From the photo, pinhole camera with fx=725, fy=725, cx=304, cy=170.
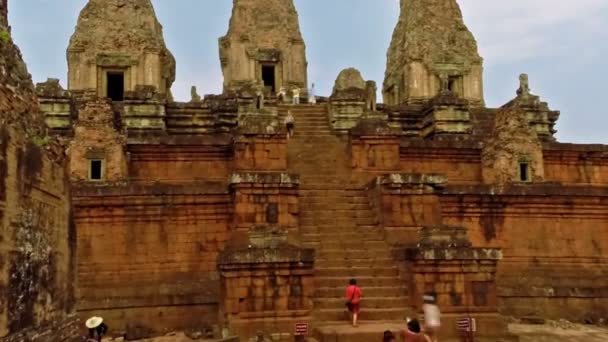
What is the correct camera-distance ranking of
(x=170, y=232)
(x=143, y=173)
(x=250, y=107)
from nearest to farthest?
(x=170, y=232), (x=143, y=173), (x=250, y=107)

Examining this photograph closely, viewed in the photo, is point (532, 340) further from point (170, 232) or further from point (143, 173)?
point (143, 173)

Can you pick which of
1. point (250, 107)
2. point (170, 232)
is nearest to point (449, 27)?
point (250, 107)

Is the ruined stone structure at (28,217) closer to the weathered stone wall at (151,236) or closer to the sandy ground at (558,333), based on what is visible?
the weathered stone wall at (151,236)

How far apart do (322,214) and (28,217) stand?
21.9ft

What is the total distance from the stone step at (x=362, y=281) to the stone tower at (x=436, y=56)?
1484cm

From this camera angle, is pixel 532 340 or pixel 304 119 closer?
pixel 532 340

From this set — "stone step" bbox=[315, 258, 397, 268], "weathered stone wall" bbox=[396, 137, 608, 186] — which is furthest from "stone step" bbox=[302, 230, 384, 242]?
"weathered stone wall" bbox=[396, 137, 608, 186]

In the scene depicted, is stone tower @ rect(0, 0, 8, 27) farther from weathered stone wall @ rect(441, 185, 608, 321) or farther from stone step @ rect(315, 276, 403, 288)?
weathered stone wall @ rect(441, 185, 608, 321)

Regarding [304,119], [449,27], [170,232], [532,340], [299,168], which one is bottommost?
[532,340]

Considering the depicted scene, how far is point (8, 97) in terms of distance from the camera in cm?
704

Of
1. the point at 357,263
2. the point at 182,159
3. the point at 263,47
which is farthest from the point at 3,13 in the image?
the point at 263,47

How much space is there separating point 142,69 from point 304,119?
835 cm

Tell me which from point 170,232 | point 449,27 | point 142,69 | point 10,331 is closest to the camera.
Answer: point 10,331

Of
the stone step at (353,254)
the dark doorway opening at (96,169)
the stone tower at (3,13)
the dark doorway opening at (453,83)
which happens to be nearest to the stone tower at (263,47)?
the dark doorway opening at (453,83)
